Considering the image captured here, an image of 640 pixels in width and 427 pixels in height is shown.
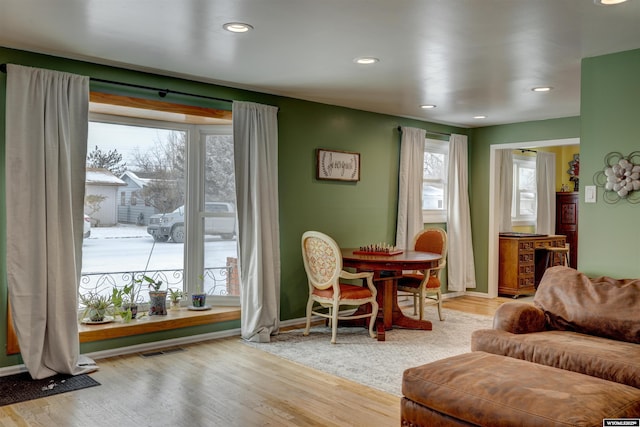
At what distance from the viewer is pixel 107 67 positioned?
14.1ft

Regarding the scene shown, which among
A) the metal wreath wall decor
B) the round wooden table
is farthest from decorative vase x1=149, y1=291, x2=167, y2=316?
the metal wreath wall decor

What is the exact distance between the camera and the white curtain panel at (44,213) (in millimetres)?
3750

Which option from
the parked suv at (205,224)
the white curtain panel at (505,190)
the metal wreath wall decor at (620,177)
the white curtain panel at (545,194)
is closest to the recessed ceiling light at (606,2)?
the metal wreath wall decor at (620,177)

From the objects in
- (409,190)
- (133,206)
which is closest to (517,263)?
(409,190)

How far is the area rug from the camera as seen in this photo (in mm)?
4066

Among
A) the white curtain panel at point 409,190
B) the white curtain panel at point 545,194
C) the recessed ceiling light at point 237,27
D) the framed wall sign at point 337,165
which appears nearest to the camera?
the recessed ceiling light at point 237,27

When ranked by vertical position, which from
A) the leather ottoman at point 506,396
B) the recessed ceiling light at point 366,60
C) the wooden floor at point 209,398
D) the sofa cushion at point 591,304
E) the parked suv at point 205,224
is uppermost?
the recessed ceiling light at point 366,60

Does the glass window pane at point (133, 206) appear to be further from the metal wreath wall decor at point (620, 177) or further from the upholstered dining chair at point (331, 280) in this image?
the metal wreath wall decor at point (620, 177)

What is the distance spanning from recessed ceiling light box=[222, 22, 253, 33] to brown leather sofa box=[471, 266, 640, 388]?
7.77 ft

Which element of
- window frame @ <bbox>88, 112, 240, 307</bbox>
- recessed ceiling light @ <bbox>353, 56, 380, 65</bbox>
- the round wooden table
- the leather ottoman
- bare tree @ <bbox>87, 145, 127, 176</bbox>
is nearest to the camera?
the leather ottoman

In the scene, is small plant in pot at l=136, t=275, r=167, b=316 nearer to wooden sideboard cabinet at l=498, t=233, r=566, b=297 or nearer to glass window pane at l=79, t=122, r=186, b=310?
glass window pane at l=79, t=122, r=186, b=310

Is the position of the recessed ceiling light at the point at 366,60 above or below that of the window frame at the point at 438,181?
above

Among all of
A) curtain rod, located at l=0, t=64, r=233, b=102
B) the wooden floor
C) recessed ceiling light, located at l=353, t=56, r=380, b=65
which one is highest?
recessed ceiling light, located at l=353, t=56, r=380, b=65

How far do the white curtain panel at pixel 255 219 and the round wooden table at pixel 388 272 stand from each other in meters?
0.76
